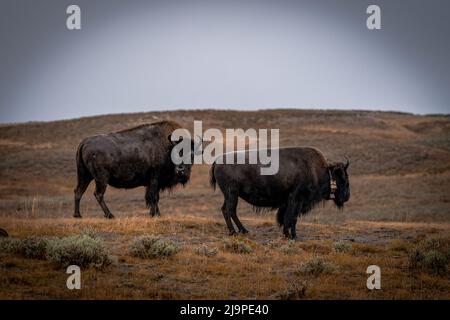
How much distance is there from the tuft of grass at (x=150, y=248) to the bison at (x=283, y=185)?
292 centimetres

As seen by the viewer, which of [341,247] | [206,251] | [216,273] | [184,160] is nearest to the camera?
[216,273]

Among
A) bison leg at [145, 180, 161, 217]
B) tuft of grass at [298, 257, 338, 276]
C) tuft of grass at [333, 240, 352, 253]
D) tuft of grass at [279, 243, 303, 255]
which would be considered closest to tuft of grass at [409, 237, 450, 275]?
tuft of grass at [333, 240, 352, 253]

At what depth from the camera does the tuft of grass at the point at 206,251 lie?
11209mm

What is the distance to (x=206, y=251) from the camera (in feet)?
37.0

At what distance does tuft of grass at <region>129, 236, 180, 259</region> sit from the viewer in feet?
35.7

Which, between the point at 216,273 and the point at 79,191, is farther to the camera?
the point at 79,191

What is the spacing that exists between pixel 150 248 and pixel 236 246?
1.90 metres

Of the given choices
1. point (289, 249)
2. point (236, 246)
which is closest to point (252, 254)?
point (236, 246)

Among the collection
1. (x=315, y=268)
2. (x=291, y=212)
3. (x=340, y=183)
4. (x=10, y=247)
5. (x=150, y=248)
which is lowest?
(x=315, y=268)

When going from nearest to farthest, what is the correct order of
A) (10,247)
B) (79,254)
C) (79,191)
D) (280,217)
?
(79,254) < (10,247) < (280,217) < (79,191)

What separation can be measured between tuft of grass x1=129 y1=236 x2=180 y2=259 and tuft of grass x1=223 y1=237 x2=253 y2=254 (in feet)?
4.07

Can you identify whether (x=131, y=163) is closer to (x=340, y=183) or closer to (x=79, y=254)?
(x=340, y=183)
